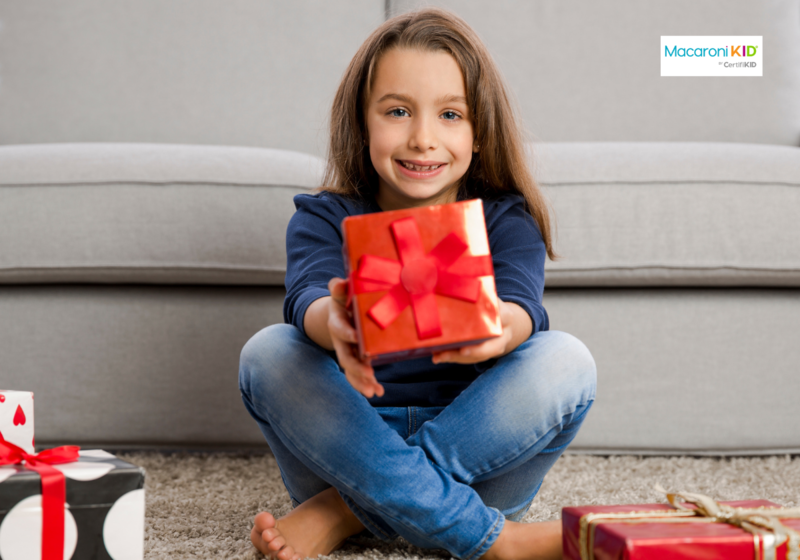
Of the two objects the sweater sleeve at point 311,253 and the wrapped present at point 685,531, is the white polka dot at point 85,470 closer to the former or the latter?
the sweater sleeve at point 311,253

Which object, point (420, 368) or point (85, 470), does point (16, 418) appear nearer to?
point (85, 470)

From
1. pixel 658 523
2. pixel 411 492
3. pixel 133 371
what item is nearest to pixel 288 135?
pixel 133 371

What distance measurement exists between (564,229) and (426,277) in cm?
57

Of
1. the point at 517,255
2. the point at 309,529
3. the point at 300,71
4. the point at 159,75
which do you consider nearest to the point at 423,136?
the point at 517,255

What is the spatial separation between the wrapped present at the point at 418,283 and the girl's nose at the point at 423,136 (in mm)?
259

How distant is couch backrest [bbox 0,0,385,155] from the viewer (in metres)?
1.54

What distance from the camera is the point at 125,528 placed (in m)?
0.52

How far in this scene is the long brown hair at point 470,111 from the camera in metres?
0.83

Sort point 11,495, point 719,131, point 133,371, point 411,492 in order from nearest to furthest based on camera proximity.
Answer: point 11,495, point 411,492, point 133,371, point 719,131

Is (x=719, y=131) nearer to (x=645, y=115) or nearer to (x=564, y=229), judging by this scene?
(x=645, y=115)

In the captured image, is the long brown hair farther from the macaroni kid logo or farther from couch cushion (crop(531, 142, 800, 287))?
the macaroni kid logo

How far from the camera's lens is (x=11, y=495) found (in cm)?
49

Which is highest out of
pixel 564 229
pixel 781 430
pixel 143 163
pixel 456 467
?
pixel 143 163

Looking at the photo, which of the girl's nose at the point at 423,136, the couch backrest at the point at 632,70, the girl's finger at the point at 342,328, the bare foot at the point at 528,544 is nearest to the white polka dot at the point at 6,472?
the girl's finger at the point at 342,328
